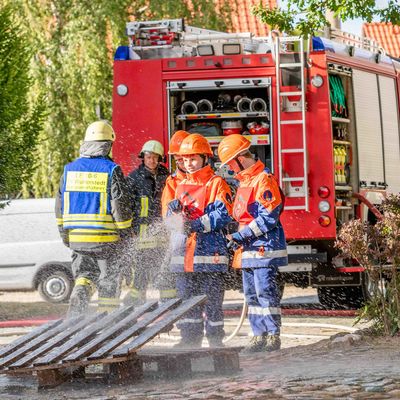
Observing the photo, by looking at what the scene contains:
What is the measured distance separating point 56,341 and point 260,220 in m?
2.01

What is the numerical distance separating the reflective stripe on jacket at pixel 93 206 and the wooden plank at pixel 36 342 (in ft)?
3.10

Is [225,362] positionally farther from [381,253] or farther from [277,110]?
[277,110]

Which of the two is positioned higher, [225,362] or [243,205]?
[243,205]

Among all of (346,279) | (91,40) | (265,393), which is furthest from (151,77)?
(91,40)

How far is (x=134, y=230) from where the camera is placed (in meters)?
10.6

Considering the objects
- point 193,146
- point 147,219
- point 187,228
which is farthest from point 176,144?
point 187,228

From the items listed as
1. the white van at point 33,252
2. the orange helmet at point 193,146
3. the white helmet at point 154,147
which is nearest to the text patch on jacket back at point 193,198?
the orange helmet at point 193,146

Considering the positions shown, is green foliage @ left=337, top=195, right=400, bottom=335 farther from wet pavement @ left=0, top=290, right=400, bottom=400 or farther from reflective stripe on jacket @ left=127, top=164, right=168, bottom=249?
reflective stripe on jacket @ left=127, top=164, right=168, bottom=249

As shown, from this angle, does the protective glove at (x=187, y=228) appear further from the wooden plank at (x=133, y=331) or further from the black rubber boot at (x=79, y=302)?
the black rubber boot at (x=79, y=302)

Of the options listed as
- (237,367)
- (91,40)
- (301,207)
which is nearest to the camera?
(237,367)

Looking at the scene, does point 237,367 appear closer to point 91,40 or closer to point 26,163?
point 26,163

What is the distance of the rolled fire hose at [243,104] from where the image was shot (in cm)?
1280

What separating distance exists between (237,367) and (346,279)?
18.3ft

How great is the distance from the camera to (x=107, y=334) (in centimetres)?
802
